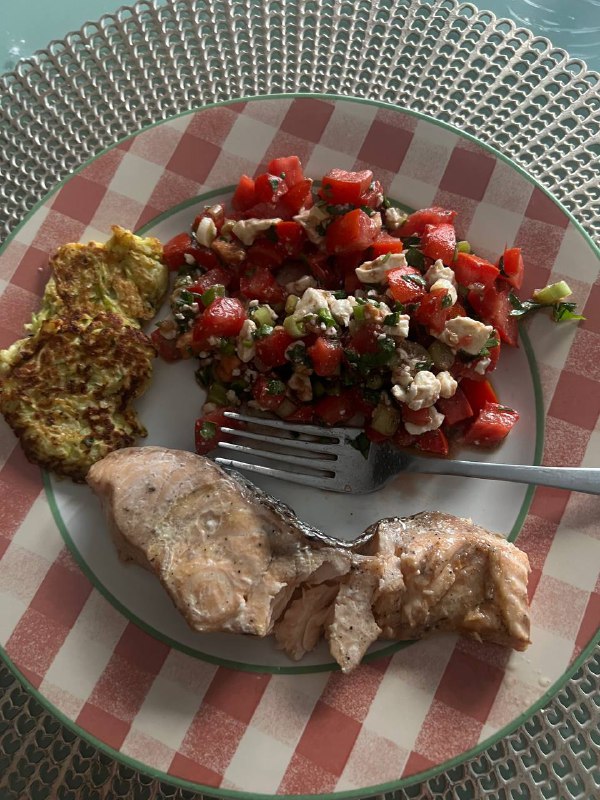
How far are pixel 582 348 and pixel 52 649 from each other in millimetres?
2537

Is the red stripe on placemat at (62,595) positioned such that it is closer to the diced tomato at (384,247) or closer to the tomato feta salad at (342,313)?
the tomato feta salad at (342,313)

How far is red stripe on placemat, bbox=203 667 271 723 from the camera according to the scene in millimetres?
2730

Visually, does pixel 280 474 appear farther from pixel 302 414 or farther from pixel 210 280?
pixel 210 280

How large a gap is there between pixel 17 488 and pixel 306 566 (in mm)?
1300

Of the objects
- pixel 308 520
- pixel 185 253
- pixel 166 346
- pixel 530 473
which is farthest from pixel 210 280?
pixel 530 473

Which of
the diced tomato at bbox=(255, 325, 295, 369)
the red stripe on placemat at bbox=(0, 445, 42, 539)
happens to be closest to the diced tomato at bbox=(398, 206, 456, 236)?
the diced tomato at bbox=(255, 325, 295, 369)

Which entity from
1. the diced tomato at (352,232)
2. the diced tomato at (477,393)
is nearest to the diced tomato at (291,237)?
the diced tomato at (352,232)

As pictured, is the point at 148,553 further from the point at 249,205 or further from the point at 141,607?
the point at 249,205

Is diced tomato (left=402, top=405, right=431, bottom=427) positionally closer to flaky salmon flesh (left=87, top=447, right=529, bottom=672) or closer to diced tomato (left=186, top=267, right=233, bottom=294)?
flaky salmon flesh (left=87, top=447, right=529, bottom=672)

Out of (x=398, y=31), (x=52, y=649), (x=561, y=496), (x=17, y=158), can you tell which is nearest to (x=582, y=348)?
(x=561, y=496)

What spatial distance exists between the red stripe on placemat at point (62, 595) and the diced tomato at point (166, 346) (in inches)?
39.3

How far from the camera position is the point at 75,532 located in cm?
296

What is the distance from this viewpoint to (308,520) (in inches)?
118

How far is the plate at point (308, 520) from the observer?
2680mm
